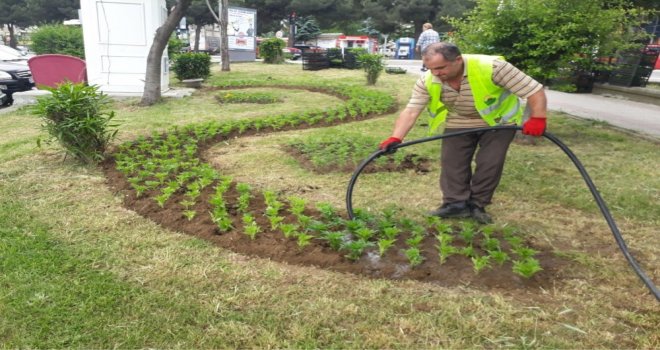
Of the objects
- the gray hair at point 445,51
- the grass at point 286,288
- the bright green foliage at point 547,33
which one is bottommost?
the grass at point 286,288

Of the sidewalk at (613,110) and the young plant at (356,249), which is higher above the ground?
the sidewalk at (613,110)

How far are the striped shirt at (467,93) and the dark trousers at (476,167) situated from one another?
4.4 inches

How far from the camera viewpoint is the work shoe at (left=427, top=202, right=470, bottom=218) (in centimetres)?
387

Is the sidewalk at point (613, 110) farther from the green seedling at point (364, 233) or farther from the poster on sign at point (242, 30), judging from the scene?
the poster on sign at point (242, 30)

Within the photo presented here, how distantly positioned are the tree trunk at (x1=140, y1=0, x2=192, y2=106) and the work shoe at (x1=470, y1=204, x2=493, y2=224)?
730cm

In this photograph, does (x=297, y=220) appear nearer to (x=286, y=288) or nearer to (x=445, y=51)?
(x=286, y=288)

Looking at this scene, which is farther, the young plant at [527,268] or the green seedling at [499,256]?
the green seedling at [499,256]

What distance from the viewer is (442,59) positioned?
3.24 metres

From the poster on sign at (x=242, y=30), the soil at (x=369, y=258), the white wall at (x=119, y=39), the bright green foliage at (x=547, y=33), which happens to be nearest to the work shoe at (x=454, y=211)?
the soil at (x=369, y=258)

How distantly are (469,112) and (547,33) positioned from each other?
2.85m

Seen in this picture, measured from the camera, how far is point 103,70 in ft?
35.7

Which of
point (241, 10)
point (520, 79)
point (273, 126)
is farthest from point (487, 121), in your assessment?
point (241, 10)

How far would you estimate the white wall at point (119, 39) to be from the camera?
10.5m

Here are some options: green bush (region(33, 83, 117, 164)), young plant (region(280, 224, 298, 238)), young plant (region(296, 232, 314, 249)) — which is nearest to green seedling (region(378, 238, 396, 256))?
young plant (region(296, 232, 314, 249))
